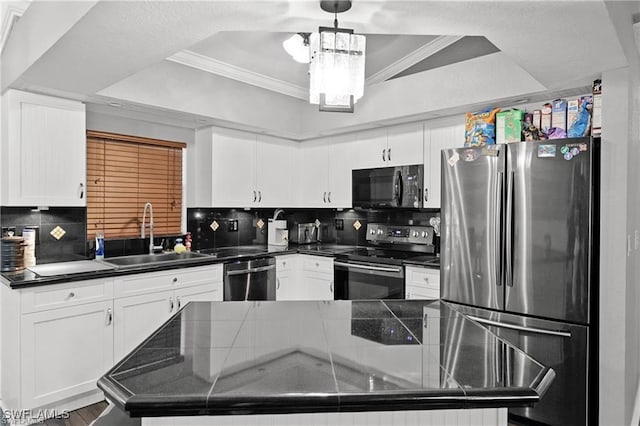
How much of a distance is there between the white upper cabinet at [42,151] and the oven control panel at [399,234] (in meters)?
2.69

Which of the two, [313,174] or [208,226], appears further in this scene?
[313,174]

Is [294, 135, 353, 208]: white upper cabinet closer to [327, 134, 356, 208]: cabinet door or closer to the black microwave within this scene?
[327, 134, 356, 208]: cabinet door

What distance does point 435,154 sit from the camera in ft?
11.6

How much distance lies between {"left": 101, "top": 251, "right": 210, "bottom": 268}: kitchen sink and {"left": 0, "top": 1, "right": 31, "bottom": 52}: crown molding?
1.74 metres

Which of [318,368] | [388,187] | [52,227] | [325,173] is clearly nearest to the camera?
[318,368]

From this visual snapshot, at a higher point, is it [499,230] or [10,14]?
[10,14]

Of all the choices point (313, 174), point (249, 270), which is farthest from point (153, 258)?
point (313, 174)

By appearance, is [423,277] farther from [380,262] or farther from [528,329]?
[528,329]

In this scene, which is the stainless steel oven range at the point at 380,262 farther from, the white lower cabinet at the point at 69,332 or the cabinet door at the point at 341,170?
the white lower cabinet at the point at 69,332

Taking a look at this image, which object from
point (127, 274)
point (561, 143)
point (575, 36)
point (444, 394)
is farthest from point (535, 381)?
point (127, 274)

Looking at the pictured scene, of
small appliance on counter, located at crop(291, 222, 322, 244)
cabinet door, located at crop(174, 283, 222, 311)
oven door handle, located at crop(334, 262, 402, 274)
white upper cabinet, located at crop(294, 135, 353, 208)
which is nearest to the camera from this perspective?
cabinet door, located at crop(174, 283, 222, 311)

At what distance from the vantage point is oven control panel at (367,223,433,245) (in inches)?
153

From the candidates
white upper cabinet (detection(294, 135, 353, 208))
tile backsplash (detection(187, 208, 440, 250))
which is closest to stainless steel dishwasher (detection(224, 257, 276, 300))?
tile backsplash (detection(187, 208, 440, 250))

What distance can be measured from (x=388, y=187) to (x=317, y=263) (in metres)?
1.06
